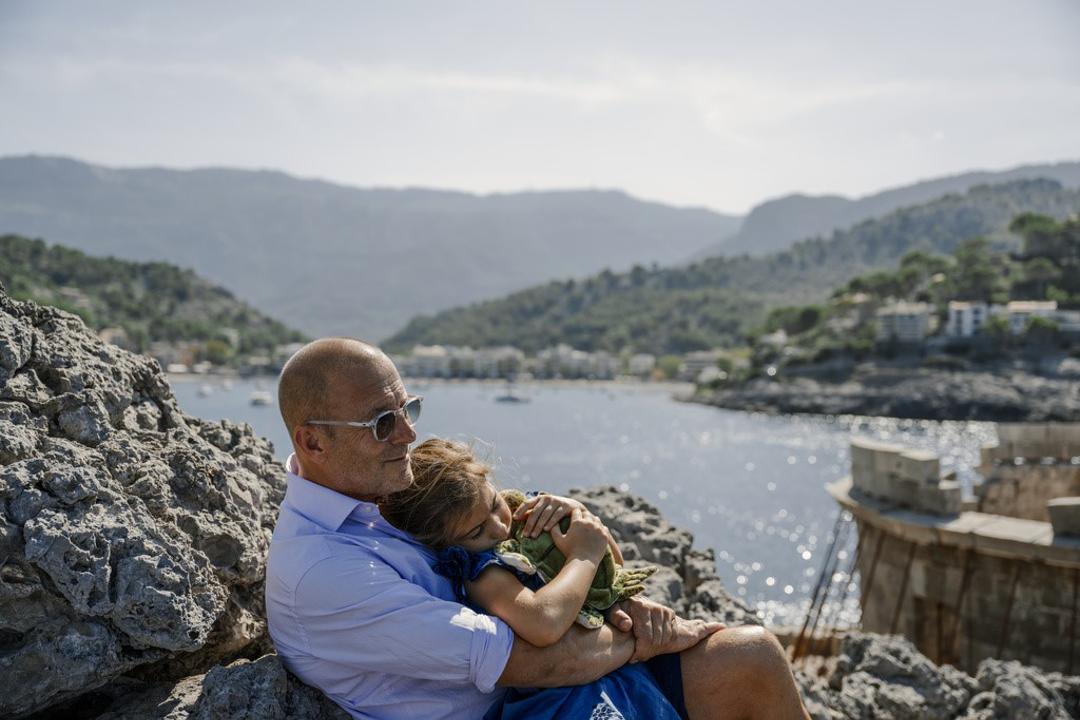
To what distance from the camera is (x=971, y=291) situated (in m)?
97.2

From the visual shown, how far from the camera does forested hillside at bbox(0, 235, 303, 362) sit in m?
92.4

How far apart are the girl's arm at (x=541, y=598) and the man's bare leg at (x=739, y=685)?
51 cm

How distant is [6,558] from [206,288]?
13935 centimetres

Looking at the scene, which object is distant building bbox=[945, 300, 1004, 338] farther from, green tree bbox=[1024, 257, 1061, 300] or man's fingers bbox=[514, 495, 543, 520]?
man's fingers bbox=[514, 495, 543, 520]

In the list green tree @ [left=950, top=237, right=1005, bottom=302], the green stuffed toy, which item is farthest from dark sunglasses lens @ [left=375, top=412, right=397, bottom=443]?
green tree @ [left=950, top=237, right=1005, bottom=302]

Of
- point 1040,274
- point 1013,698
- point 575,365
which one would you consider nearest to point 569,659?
point 1013,698

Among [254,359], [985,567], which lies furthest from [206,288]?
[985,567]

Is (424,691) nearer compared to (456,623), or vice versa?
(456,623)

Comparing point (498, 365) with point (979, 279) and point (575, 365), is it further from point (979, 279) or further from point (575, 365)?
point (979, 279)

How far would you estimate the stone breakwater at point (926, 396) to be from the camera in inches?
2682

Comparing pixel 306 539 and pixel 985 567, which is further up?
pixel 306 539

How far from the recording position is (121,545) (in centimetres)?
287

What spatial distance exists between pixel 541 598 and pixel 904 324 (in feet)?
305

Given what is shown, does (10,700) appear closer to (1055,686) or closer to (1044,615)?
(1055,686)
